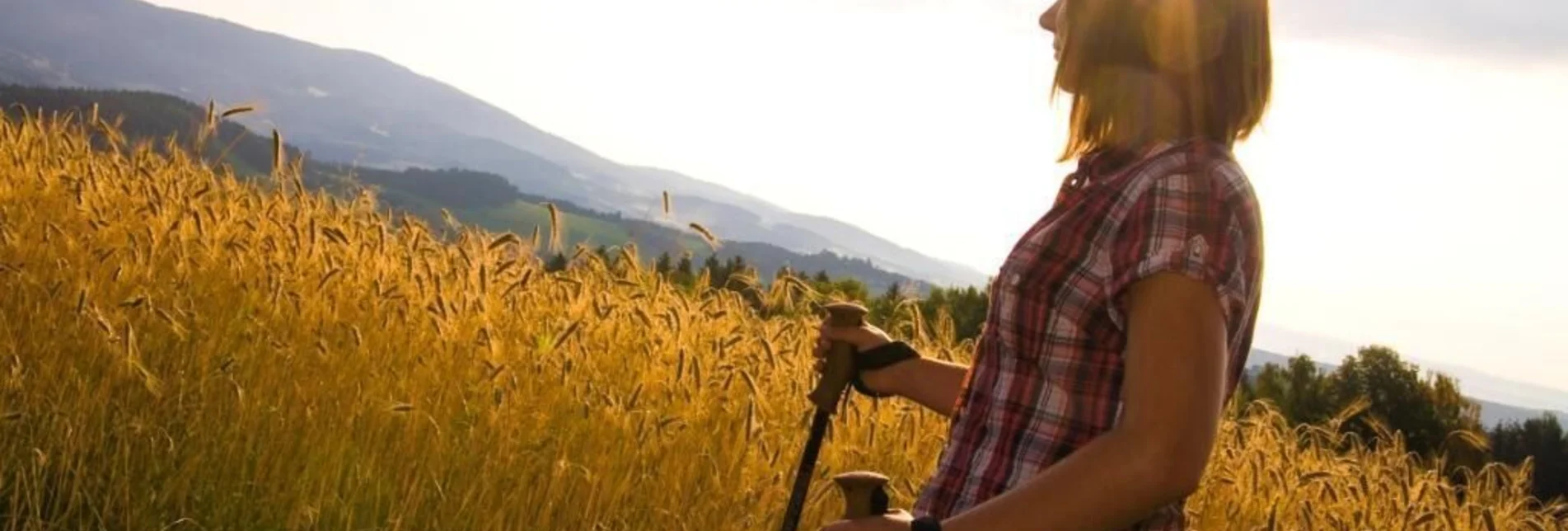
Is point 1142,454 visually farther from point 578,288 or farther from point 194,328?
point 578,288

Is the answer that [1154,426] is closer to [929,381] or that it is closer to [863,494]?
[863,494]

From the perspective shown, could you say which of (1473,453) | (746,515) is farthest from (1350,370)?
(746,515)

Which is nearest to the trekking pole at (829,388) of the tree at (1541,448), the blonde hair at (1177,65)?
the blonde hair at (1177,65)

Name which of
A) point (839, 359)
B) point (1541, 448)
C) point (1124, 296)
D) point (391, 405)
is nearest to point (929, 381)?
point (839, 359)

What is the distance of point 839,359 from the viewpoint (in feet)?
7.20

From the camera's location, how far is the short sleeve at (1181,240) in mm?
1426

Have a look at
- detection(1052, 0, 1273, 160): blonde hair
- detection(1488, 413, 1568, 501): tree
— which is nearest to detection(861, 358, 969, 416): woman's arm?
detection(1052, 0, 1273, 160): blonde hair

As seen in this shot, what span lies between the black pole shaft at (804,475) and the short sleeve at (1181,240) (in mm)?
681

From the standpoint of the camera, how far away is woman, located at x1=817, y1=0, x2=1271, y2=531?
55.4 inches

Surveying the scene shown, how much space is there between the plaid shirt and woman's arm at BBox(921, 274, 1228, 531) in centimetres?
3

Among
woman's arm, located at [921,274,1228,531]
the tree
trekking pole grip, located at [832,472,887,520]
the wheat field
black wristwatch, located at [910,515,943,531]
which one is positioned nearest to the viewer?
woman's arm, located at [921,274,1228,531]

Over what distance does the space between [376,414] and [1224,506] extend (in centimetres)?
259

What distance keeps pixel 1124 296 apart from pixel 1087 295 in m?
0.06

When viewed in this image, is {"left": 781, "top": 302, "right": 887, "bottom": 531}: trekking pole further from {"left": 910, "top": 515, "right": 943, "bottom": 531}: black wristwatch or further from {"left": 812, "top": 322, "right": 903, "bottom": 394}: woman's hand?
{"left": 910, "top": 515, "right": 943, "bottom": 531}: black wristwatch
